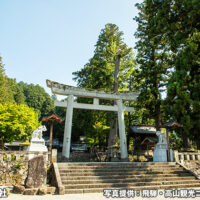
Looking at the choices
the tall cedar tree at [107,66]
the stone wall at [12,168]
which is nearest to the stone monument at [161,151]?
the tall cedar tree at [107,66]

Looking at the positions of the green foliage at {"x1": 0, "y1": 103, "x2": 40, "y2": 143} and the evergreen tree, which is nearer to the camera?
the evergreen tree

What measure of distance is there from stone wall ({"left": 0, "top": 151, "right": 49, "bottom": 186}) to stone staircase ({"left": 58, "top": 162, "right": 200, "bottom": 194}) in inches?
64.8

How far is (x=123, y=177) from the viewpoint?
23.4ft

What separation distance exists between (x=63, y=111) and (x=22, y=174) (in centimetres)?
2544

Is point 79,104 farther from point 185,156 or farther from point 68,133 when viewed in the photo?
point 185,156

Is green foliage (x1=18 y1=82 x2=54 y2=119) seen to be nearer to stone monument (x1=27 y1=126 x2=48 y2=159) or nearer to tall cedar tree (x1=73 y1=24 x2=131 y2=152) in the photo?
tall cedar tree (x1=73 y1=24 x2=131 y2=152)

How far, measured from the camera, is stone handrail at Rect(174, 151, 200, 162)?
923 centimetres

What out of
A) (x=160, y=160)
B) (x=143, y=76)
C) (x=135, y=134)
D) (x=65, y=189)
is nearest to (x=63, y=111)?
(x=135, y=134)

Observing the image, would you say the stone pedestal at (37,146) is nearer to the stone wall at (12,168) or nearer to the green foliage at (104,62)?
the stone wall at (12,168)

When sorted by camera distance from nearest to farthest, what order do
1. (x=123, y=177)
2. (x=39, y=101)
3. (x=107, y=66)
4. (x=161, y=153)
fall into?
(x=123, y=177) < (x=161, y=153) < (x=107, y=66) < (x=39, y=101)

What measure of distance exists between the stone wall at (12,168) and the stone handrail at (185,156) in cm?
788

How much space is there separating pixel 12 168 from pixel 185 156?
8.99 meters

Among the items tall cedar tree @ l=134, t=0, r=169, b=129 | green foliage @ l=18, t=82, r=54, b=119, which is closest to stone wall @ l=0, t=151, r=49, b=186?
tall cedar tree @ l=134, t=0, r=169, b=129

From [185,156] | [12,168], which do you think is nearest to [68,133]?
[12,168]
